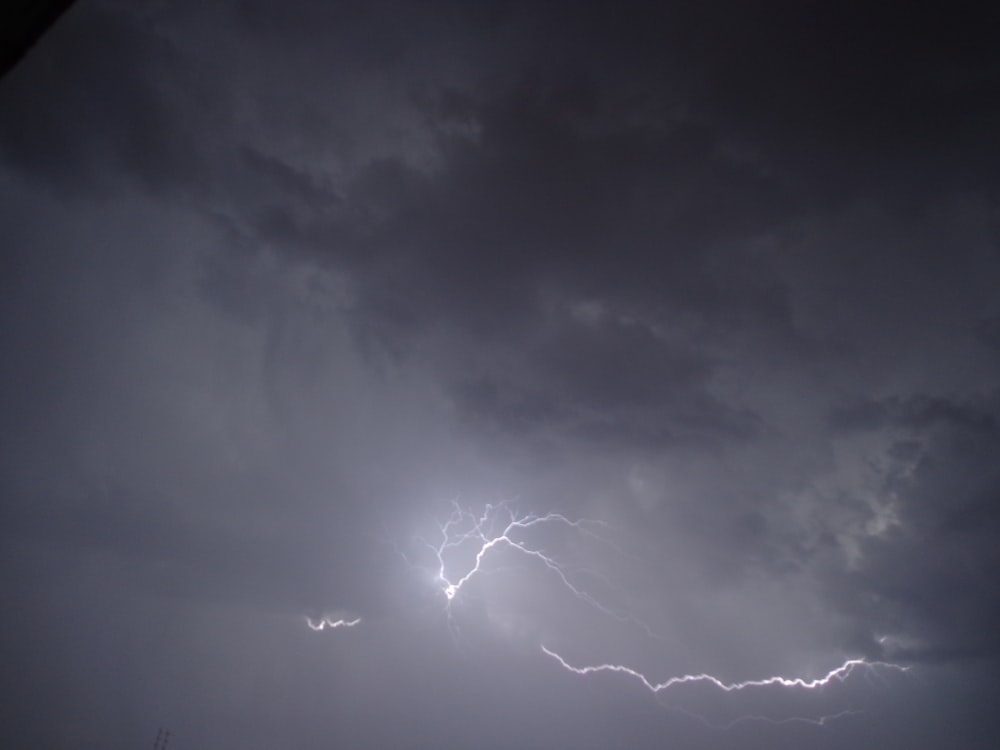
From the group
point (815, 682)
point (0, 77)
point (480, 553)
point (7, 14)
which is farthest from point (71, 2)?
point (815, 682)

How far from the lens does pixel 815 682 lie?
81.5ft

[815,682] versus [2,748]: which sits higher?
[815,682]

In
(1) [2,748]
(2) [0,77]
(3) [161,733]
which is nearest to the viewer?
(2) [0,77]

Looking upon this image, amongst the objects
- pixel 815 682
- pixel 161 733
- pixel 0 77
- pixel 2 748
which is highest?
pixel 0 77

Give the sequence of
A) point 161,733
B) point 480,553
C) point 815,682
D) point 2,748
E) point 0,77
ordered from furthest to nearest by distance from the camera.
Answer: point 2,748 < point 161,733 < point 815,682 < point 480,553 < point 0,77

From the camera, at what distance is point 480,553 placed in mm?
19984

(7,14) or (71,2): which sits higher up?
(71,2)

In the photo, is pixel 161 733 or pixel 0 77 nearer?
pixel 0 77

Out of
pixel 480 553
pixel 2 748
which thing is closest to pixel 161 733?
pixel 2 748

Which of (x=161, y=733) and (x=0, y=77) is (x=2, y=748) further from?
(x=0, y=77)

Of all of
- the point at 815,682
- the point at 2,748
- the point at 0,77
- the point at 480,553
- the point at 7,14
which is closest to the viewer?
the point at 7,14

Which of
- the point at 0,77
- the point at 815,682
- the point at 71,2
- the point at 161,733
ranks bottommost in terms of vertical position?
the point at 161,733

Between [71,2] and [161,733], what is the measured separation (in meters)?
41.3

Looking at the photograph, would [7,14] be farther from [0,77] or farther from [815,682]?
[815,682]
